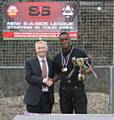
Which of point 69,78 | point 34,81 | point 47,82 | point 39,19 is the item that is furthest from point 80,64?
point 39,19

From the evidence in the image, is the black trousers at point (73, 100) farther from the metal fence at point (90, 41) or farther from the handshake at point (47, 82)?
the metal fence at point (90, 41)

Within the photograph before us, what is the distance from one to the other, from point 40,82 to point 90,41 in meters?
2.05

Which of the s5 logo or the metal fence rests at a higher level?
the s5 logo

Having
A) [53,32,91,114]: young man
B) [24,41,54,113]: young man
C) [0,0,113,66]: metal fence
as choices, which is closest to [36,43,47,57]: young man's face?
[24,41,54,113]: young man

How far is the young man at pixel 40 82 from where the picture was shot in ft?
21.2

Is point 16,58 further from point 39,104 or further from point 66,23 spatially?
point 39,104

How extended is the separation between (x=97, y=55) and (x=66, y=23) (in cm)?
82

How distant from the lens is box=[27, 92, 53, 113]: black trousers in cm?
652

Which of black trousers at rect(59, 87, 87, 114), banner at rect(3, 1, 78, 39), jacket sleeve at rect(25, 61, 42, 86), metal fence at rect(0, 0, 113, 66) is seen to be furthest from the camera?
metal fence at rect(0, 0, 113, 66)

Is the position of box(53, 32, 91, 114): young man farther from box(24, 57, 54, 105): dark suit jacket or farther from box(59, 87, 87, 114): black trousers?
box(24, 57, 54, 105): dark suit jacket

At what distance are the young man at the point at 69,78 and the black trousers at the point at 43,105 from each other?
26 centimetres

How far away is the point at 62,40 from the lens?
22.0ft

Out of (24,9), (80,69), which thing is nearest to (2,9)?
(24,9)

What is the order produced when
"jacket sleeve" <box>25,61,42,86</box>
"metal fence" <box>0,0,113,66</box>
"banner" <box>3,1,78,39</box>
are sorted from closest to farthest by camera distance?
"jacket sleeve" <box>25,61,42,86</box>
"banner" <box>3,1,78,39</box>
"metal fence" <box>0,0,113,66</box>
